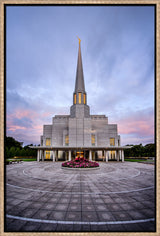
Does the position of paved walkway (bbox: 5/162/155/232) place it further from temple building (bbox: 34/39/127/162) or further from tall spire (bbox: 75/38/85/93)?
tall spire (bbox: 75/38/85/93)

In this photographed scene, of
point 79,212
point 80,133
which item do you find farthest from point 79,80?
point 79,212

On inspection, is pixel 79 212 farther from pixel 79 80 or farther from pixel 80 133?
pixel 79 80

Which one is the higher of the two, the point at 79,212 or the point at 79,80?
the point at 79,80

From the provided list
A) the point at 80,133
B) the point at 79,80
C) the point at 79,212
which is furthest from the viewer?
the point at 79,80

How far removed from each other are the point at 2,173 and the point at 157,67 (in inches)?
181

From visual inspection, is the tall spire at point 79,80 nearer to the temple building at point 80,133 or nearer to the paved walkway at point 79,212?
the temple building at point 80,133

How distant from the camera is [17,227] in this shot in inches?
165

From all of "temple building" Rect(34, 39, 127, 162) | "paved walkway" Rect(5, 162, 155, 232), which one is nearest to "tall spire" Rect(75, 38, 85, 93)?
"temple building" Rect(34, 39, 127, 162)

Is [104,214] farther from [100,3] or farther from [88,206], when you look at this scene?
[100,3]

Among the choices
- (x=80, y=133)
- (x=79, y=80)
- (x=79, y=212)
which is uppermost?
(x=79, y=80)

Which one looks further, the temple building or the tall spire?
the tall spire

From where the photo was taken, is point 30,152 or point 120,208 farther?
point 30,152

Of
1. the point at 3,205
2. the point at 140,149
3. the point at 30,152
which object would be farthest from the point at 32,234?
the point at 140,149

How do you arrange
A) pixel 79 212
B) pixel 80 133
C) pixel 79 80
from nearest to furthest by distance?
1. pixel 79 212
2. pixel 80 133
3. pixel 79 80
